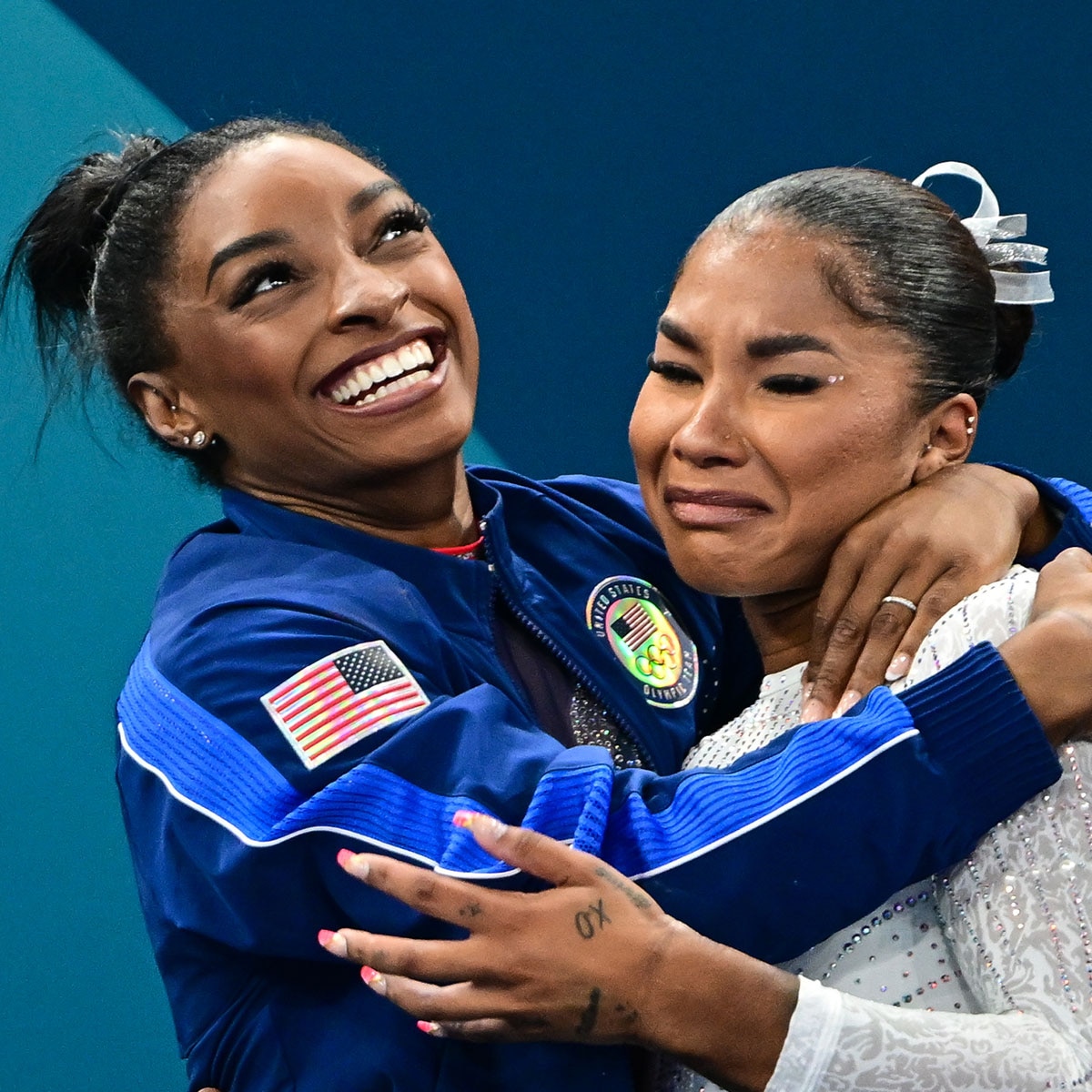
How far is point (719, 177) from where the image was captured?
2232 millimetres

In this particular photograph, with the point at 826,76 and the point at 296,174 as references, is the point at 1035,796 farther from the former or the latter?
the point at 826,76

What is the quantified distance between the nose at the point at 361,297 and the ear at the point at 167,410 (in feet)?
0.60

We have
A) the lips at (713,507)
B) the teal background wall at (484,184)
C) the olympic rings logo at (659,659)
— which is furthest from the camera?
the teal background wall at (484,184)

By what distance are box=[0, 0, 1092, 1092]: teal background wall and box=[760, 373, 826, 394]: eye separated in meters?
0.93

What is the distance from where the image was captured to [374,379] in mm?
1403

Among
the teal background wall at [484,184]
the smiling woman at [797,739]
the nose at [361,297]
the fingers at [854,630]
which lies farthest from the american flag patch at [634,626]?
the teal background wall at [484,184]

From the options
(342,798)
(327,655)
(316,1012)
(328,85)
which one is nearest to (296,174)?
(327,655)

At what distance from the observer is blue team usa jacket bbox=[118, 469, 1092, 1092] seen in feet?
3.51

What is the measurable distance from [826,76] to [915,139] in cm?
14

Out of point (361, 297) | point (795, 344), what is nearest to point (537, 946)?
point (795, 344)

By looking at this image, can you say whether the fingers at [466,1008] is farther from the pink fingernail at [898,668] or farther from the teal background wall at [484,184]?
the teal background wall at [484,184]

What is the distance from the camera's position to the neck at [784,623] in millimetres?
1360

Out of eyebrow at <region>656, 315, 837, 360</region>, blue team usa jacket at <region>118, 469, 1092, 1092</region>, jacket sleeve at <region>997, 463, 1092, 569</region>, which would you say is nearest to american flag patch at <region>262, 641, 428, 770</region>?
blue team usa jacket at <region>118, 469, 1092, 1092</region>

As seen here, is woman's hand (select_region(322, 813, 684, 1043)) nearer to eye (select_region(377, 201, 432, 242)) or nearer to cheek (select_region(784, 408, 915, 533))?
cheek (select_region(784, 408, 915, 533))
